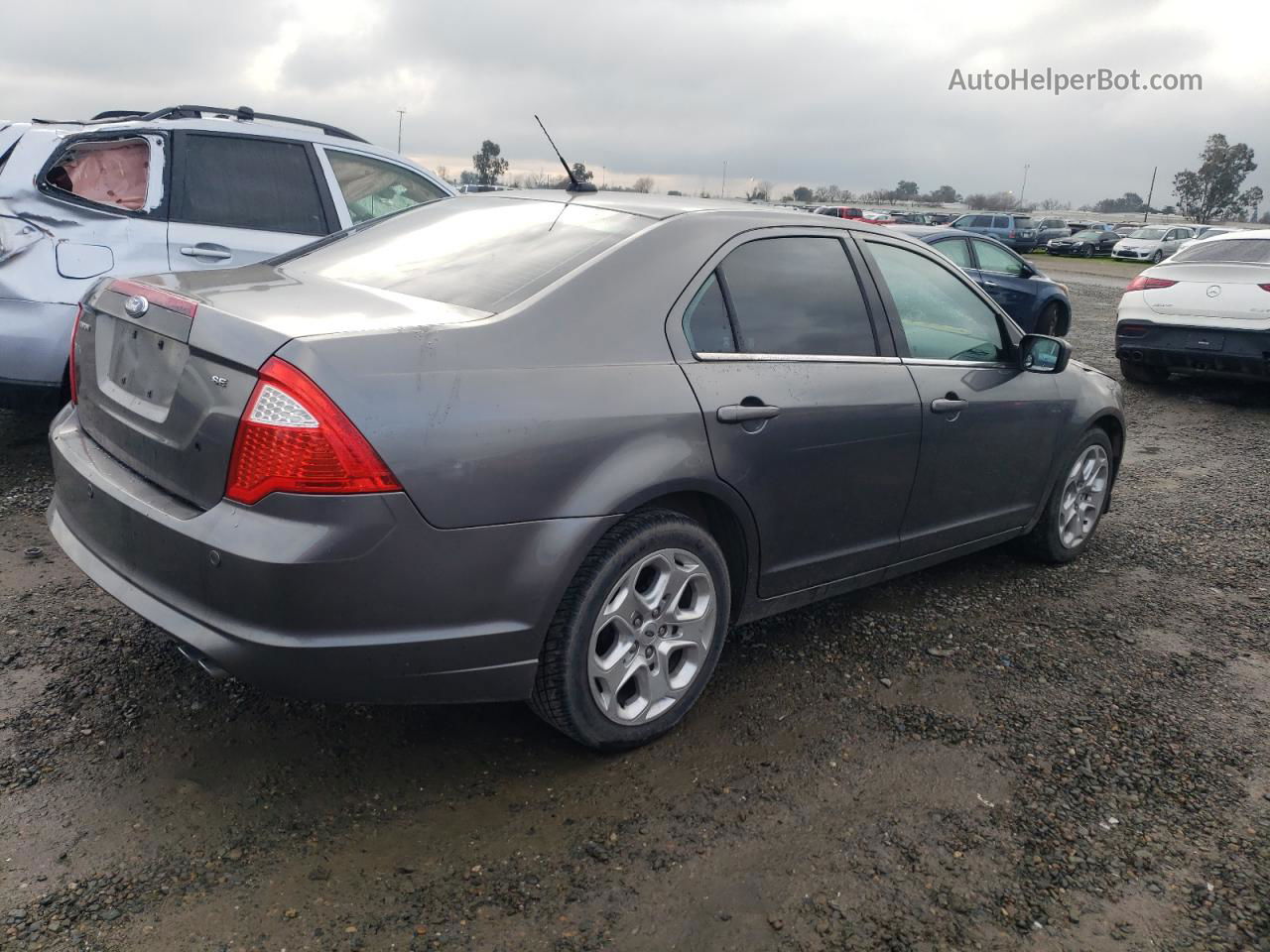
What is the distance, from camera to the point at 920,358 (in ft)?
12.7

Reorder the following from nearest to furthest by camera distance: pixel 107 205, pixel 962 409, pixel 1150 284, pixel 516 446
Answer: pixel 516 446
pixel 962 409
pixel 107 205
pixel 1150 284

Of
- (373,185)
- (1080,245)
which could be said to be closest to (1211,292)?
(373,185)

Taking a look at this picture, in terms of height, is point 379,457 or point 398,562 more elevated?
point 379,457

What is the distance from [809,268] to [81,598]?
9.61ft

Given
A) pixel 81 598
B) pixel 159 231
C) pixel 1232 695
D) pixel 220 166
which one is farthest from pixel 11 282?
pixel 1232 695

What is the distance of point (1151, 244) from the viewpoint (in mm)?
39406

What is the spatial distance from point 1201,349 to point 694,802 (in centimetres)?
829

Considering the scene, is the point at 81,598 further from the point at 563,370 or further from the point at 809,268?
the point at 809,268

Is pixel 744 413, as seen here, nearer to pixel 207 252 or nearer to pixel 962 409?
pixel 962 409

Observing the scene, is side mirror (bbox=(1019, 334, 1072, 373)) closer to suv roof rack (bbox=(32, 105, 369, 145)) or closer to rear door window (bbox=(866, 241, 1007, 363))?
rear door window (bbox=(866, 241, 1007, 363))

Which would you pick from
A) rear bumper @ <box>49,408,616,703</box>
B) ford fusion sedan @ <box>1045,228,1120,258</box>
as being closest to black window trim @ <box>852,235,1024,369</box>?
rear bumper @ <box>49,408,616,703</box>

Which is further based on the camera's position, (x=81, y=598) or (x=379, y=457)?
(x=81, y=598)

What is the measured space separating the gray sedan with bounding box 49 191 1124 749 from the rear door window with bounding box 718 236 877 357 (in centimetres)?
1

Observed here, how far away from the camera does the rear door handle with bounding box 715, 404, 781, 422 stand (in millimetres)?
3078
